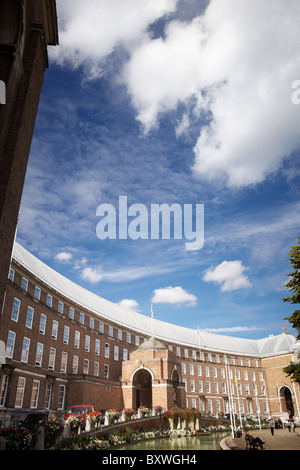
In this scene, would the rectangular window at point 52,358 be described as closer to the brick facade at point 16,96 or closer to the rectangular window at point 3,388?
the rectangular window at point 3,388

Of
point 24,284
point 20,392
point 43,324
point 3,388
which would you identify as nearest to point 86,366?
point 43,324

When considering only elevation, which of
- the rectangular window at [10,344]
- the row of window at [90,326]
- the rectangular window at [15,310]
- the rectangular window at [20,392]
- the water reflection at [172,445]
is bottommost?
the water reflection at [172,445]

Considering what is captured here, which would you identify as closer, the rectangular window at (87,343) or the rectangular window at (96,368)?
the rectangular window at (87,343)

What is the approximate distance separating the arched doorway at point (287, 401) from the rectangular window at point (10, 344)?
196 feet

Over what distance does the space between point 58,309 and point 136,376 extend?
13.9m

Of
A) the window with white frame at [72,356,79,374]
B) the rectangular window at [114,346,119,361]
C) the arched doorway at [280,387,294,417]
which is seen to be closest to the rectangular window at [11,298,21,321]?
the window with white frame at [72,356,79,374]

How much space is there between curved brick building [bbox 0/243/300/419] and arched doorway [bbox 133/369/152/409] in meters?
0.12

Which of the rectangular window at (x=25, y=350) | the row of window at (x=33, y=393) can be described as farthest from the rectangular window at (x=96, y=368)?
the rectangular window at (x=25, y=350)

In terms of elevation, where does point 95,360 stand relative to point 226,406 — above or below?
above

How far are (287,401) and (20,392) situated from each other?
196 feet

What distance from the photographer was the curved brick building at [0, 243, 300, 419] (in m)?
33.5

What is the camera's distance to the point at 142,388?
159 ft

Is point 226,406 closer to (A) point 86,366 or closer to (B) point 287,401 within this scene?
(B) point 287,401

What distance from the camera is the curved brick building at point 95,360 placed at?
110 feet
